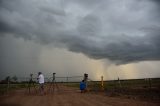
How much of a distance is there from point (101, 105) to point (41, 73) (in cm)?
1274

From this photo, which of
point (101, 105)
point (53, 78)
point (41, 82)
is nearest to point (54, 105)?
point (101, 105)

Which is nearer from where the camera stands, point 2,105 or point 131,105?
point 131,105

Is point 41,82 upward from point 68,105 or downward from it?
upward

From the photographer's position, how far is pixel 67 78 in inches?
1921

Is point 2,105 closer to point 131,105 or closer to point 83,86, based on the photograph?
point 131,105

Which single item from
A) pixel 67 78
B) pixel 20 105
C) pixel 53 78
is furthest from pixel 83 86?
pixel 67 78

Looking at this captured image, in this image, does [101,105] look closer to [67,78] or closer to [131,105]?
[131,105]

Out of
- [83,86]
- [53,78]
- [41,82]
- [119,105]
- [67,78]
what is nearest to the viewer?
[119,105]

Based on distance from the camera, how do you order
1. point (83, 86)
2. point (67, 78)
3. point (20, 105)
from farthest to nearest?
point (67, 78)
point (83, 86)
point (20, 105)

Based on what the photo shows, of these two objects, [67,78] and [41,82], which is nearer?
[41,82]

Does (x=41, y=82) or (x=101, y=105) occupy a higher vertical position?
(x=41, y=82)

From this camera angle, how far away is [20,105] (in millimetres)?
16547

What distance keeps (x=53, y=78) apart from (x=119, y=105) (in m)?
16.7

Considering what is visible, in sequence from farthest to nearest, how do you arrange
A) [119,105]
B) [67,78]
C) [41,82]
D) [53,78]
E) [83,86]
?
[67,78] < [53,78] < [83,86] < [41,82] < [119,105]
